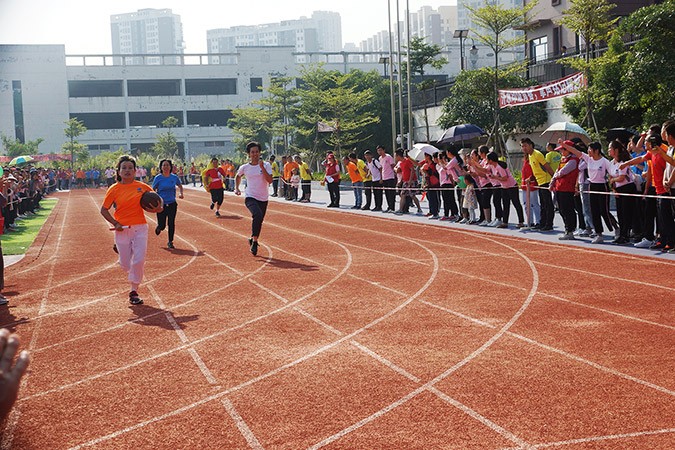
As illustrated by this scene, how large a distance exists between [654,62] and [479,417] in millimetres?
16772

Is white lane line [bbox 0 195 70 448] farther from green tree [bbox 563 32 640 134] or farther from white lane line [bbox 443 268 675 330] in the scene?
green tree [bbox 563 32 640 134]

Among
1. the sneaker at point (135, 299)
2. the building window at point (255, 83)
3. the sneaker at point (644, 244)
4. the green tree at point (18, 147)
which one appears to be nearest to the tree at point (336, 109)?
the sneaker at point (644, 244)

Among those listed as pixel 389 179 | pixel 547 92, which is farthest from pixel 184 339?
Result: pixel 389 179

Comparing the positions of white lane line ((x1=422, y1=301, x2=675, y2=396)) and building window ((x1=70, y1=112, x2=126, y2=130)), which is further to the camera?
building window ((x1=70, y1=112, x2=126, y2=130))

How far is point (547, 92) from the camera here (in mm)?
23844

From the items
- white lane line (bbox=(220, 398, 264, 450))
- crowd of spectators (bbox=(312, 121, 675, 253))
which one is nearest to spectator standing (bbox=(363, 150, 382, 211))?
crowd of spectators (bbox=(312, 121, 675, 253))

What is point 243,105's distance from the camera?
92.4m

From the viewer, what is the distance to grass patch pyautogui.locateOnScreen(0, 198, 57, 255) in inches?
723

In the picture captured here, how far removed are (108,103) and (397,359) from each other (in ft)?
285

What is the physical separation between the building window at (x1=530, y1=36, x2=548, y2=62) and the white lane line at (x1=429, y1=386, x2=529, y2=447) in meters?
38.8

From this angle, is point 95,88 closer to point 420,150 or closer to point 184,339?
point 420,150

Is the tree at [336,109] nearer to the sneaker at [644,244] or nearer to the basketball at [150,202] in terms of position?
the sneaker at [644,244]

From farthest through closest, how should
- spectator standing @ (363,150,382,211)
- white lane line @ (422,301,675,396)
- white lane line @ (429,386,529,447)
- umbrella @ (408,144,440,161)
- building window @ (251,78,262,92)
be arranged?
building window @ (251,78,262,92) → umbrella @ (408,144,440,161) → spectator standing @ (363,150,382,211) → white lane line @ (422,301,675,396) → white lane line @ (429,386,529,447)

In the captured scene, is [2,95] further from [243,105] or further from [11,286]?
[11,286]
